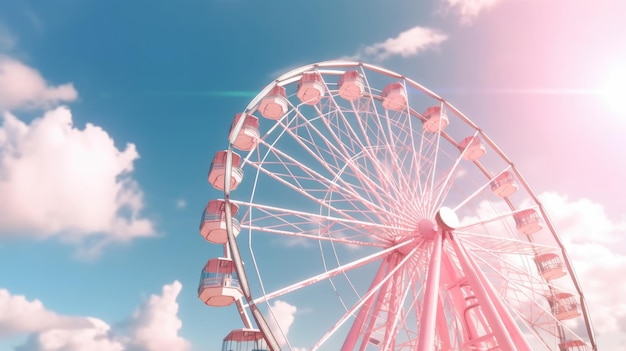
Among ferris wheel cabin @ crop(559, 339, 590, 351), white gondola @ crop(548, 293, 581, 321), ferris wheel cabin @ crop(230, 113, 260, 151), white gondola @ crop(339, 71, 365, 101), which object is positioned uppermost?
white gondola @ crop(339, 71, 365, 101)

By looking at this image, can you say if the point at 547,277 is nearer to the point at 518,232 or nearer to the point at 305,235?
the point at 518,232

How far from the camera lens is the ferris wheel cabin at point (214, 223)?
14.0m

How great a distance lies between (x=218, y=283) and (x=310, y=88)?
8.02m

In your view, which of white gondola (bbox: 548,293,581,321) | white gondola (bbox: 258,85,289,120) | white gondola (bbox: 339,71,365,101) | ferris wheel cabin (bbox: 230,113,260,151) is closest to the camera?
ferris wheel cabin (bbox: 230,113,260,151)

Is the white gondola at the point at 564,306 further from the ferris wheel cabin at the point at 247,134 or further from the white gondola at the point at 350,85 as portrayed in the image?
the ferris wheel cabin at the point at 247,134

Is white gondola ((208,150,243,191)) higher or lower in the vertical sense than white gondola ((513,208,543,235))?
higher

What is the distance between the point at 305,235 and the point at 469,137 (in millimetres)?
10721

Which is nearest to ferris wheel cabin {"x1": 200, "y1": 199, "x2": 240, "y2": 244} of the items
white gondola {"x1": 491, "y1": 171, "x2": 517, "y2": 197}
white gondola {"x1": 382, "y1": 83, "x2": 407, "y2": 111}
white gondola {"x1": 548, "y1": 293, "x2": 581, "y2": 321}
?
white gondola {"x1": 382, "y1": 83, "x2": 407, "y2": 111}

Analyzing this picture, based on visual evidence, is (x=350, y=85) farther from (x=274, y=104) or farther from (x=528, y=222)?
(x=528, y=222)

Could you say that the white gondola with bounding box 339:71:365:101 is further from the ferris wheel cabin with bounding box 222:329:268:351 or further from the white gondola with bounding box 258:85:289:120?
the ferris wheel cabin with bounding box 222:329:268:351

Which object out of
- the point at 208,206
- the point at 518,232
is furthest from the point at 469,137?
the point at 208,206

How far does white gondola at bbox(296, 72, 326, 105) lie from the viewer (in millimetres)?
16656

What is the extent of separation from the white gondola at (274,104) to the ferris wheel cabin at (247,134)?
0.72 metres

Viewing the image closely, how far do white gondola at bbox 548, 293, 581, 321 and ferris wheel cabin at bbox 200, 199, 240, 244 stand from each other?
14468 mm
